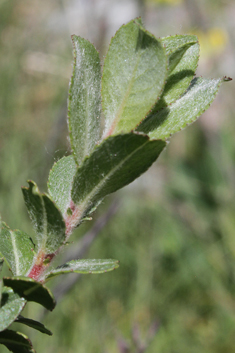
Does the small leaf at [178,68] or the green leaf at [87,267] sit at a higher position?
the small leaf at [178,68]

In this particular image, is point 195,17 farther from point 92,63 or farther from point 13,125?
point 92,63

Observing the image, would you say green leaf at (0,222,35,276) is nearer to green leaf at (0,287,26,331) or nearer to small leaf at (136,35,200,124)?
green leaf at (0,287,26,331)

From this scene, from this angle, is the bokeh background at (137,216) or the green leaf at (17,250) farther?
the bokeh background at (137,216)

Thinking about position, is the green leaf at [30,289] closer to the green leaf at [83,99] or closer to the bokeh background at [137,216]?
the green leaf at [83,99]

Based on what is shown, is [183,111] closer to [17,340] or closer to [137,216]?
[17,340]

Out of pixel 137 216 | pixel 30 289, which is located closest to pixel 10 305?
pixel 30 289

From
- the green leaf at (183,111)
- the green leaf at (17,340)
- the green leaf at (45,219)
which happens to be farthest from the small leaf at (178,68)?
the green leaf at (17,340)

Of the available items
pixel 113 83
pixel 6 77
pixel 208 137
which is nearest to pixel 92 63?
pixel 113 83

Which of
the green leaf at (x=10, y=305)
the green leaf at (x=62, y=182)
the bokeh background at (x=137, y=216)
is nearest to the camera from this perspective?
the green leaf at (x=10, y=305)
